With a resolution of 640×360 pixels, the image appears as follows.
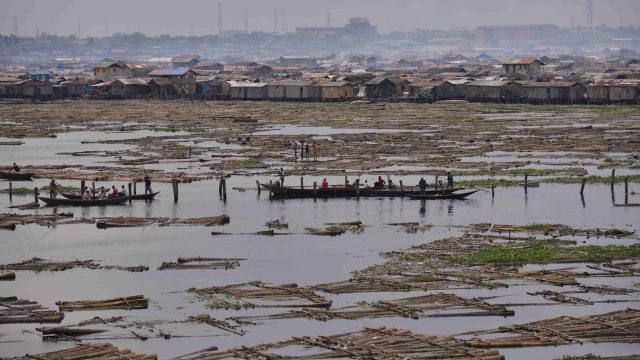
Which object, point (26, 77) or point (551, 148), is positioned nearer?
point (551, 148)

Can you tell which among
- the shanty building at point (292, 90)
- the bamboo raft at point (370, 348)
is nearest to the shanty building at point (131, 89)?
the shanty building at point (292, 90)

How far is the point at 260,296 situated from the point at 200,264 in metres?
4.90

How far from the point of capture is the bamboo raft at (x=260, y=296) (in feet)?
95.6

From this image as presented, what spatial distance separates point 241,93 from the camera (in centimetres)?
11869

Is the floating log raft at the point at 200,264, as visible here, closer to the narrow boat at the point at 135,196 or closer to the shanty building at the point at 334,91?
the narrow boat at the point at 135,196

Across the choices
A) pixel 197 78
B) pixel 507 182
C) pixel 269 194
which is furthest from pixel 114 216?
pixel 197 78

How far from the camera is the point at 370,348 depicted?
2478cm

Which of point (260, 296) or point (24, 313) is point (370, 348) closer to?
point (260, 296)

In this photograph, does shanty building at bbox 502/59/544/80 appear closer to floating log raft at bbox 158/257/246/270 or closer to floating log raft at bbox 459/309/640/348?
floating log raft at bbox 158/257/246/270

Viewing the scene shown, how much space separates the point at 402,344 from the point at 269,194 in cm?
2466

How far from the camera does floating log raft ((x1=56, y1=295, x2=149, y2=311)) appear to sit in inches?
1139

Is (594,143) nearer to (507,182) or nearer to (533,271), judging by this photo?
(507,182)

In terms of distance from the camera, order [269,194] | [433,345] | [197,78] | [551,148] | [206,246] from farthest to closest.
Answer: [197,78], [551,148], [269,194], [206,246], [433,345]

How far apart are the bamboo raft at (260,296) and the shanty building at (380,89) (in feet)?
274
